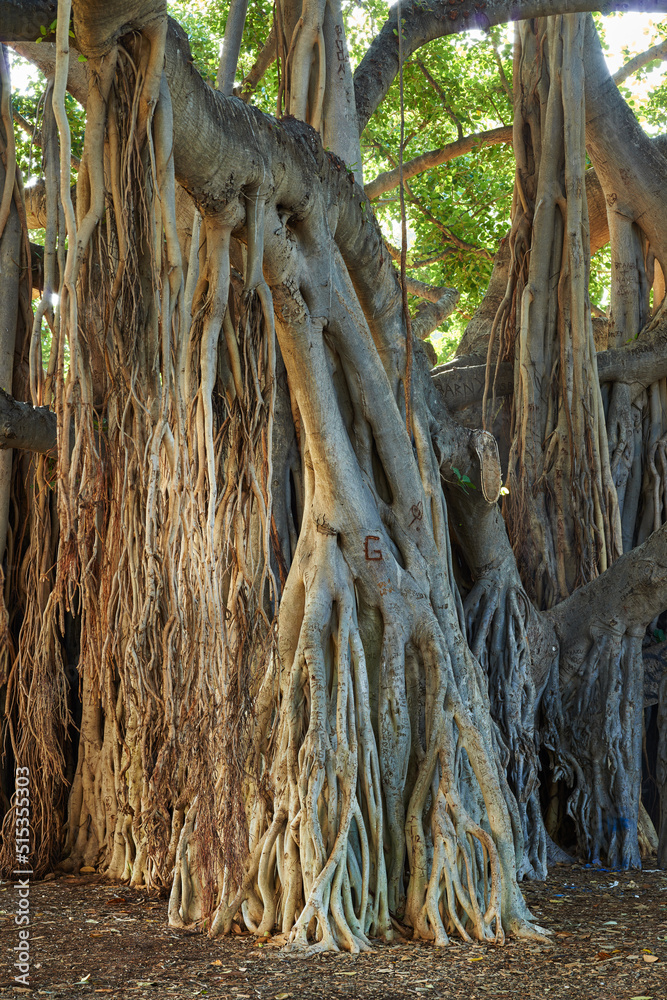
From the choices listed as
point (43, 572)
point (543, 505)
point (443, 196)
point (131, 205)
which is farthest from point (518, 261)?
point (131, 205)

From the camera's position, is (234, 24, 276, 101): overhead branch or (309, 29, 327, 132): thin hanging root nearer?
(309, 29, 327, 132): thin hanging root

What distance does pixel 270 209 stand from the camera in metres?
3.39

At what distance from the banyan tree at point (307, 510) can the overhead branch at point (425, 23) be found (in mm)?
16

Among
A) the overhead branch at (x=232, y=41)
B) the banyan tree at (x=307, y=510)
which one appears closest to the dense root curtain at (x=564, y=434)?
the banyan tree at (x=307, y=510)

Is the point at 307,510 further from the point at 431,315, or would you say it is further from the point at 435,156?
the point at 435,156

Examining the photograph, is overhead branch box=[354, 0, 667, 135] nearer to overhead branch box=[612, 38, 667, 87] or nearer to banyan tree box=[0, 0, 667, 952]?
banyan tree box=[0, 0, 667, 952]

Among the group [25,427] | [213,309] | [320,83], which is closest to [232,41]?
[320,83]

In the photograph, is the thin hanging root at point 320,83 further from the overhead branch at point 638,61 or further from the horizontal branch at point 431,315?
the overhead branch at point 638,61

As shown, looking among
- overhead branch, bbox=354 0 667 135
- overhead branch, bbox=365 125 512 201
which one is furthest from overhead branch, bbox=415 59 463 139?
overhead branch, bbox=354 0 667 135

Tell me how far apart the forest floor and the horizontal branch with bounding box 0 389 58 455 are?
1.99 metres

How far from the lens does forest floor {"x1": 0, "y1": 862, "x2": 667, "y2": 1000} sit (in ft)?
9.33

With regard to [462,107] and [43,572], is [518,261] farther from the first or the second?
[43,572]

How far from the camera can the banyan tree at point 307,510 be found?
2.82m

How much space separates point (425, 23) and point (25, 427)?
2801 millimetres
